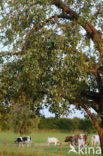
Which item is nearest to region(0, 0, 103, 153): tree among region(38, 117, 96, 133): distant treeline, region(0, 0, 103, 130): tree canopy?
region(0, 0, 103, 130): tree canopy

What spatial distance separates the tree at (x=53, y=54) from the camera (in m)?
14.4

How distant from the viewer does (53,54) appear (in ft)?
47.3

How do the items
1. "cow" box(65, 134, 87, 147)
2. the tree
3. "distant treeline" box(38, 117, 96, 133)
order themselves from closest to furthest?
the tree
"cow" box(65, 134, 87, 147)
"distant treeline" box(38, 117, 96, 133)

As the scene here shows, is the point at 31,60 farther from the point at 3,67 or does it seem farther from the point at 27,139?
the point at 27,139

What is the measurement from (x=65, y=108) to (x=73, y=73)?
1.85 meters

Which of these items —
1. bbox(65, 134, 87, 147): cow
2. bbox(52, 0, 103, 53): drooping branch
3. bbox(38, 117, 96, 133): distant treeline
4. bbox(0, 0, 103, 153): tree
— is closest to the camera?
bbox(0, 0, 103, 153): tree

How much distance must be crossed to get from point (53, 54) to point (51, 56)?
0.17 m

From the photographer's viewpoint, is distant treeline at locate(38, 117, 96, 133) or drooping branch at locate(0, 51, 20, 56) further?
distant treeline at locate(38, 117, 96, 133)

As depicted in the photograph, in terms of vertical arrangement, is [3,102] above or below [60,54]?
below

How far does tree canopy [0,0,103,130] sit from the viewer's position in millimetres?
14383

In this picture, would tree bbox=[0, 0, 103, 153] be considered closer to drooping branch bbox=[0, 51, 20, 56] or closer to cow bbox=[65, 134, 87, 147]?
drooping branch bbox=[0, 51, 20, 56]

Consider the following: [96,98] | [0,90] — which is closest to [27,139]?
[96,98]

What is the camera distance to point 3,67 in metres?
15.7

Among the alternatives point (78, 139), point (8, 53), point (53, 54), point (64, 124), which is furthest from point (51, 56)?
point (64, 124)
